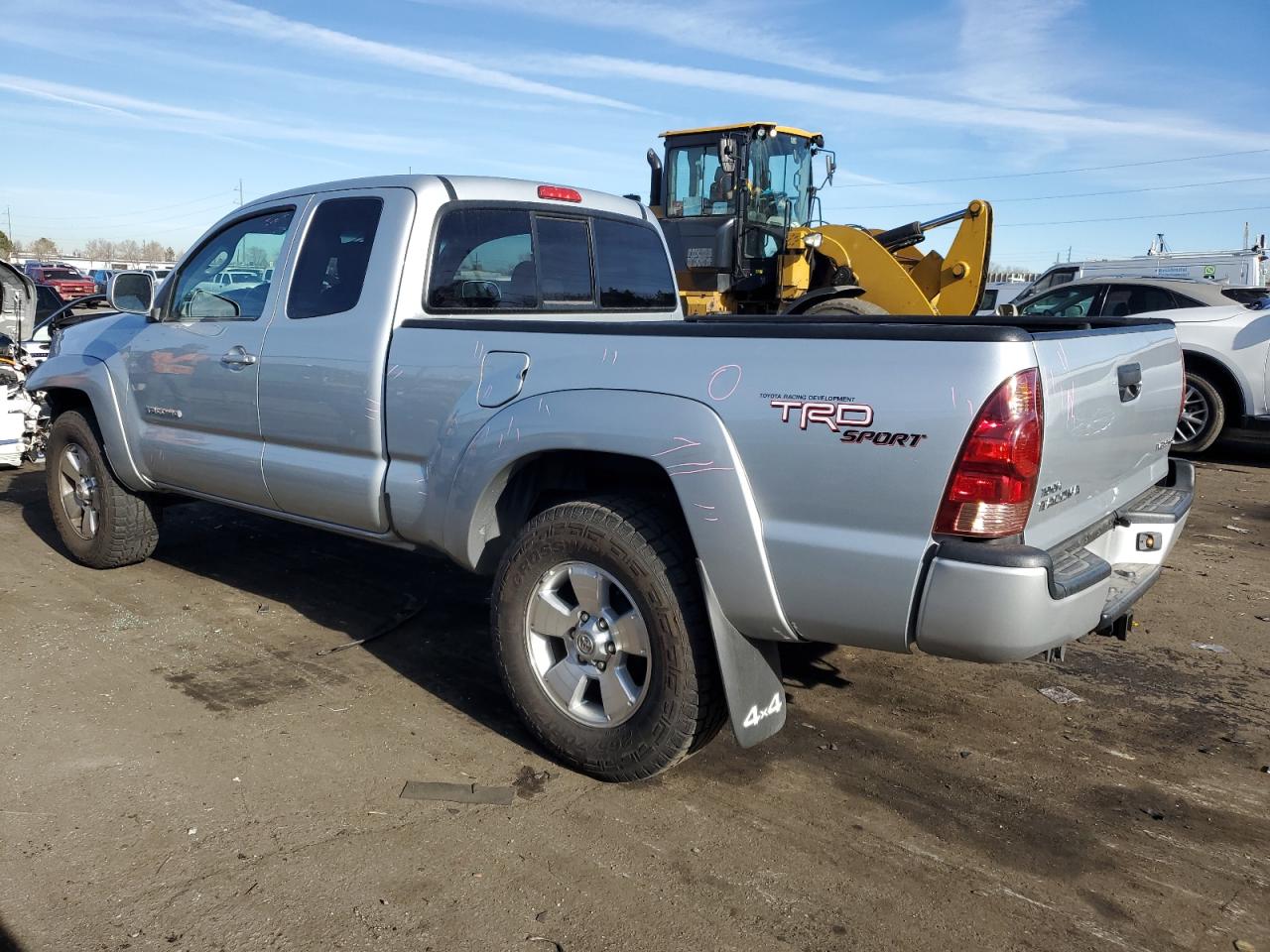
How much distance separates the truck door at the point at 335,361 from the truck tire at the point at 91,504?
5.28ft

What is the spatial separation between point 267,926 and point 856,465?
1.99m

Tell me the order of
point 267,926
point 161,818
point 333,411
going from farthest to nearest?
point 333,411, point 161,818, point 267,926

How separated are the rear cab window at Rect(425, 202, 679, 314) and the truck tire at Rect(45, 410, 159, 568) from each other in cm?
267

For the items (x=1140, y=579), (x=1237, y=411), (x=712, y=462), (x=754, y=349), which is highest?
(x=754, y=349)

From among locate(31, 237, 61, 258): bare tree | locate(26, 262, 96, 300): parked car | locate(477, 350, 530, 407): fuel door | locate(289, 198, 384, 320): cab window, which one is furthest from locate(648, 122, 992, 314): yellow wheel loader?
locate(31, 237, 61, 258): bare tree

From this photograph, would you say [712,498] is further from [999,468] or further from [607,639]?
[999,468]

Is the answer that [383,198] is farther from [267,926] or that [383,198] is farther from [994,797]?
[994,797]

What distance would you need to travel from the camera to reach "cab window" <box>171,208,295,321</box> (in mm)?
4680

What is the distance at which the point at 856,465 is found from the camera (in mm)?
2787

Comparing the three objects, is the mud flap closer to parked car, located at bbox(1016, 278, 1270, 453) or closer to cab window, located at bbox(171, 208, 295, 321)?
cab window, located at bbox(171, 208, 295, 321)

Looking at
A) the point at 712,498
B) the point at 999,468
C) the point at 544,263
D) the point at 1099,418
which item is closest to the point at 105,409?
the point at 544,263

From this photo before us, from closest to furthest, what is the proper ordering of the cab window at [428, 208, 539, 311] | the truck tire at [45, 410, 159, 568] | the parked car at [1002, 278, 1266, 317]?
1. the cab window at [428, 208, 539, 311]
2. the truck tire at [45, 410, 159, 568]
3. the parked car at [1002, 278, 1266, 317]

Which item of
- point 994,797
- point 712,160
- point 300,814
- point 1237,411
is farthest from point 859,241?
point 300,814

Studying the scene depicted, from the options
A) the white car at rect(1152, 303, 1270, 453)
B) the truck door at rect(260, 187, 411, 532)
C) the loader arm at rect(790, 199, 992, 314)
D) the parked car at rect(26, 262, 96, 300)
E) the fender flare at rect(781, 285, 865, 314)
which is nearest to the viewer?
the truck door at rect(260, 187, 411, 532)
